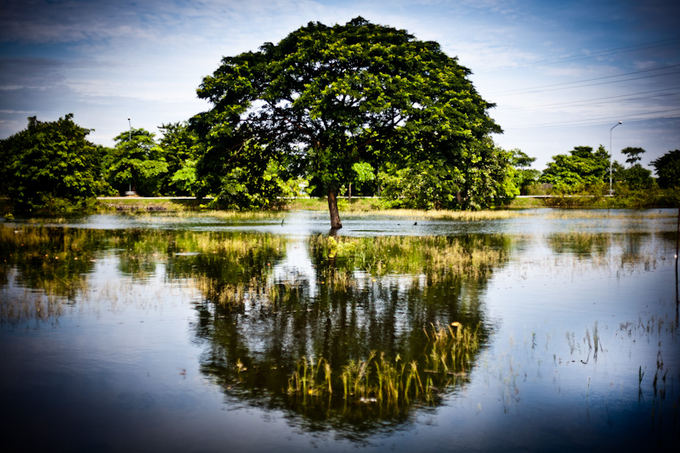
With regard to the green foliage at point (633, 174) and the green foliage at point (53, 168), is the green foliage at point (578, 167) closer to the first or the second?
the green foliage at point (633, 174)

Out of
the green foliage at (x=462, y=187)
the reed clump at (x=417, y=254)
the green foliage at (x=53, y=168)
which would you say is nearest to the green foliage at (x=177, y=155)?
the green foliage at (x=53, y=168)

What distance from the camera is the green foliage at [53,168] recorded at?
63.9m

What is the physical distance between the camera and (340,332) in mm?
11000

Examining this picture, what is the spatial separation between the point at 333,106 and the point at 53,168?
43.4 metres

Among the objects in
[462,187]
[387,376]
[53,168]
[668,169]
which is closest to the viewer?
[387,376]

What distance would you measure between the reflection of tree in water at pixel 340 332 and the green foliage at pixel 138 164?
7243 cm

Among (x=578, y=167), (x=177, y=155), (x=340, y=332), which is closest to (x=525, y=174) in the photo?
(x=578, y=167)

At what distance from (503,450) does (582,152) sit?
13397 centimetres

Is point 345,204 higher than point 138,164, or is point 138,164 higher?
point 138,164

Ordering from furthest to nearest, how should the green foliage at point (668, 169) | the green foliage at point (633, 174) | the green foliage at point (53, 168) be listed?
the green foliage at point (633, 174), the green foliage at point (668, 169), the green foliage at point (53, 168)


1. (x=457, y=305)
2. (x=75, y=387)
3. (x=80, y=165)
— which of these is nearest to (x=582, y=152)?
(x=80, y=165)

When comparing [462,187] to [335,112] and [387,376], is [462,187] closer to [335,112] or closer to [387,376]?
[335,112]

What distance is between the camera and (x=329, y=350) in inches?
384

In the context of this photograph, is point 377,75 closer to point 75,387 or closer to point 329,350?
point 329,350
